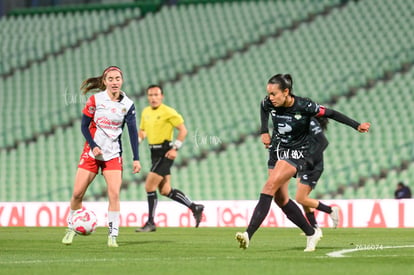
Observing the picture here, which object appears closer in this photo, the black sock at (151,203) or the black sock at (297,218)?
the black sock at (297,218)

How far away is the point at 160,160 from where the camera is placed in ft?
54.4

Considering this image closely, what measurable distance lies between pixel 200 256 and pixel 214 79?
64.5 ft

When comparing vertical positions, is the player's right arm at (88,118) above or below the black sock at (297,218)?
above

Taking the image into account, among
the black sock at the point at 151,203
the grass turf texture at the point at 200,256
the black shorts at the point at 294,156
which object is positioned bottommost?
the grass turf texture at the point at 200,256

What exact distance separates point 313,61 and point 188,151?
16.9 ft

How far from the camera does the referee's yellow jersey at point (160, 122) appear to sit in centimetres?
1653

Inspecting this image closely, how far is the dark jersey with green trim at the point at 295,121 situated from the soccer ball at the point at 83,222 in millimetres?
2689

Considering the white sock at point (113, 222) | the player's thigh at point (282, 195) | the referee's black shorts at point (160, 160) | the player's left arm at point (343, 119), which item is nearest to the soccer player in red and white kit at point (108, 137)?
the white sock at point (113, 222)

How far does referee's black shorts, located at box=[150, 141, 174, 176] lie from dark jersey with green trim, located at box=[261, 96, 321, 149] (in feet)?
19.2

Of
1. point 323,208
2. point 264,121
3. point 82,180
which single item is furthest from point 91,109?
point 323,208

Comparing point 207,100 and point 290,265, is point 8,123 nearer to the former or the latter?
point 207,100

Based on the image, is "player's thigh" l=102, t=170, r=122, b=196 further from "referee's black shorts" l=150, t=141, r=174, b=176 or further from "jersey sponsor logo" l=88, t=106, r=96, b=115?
"referee's black shorts" l=150, t=141, r=174, b=176

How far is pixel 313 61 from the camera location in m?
28.9

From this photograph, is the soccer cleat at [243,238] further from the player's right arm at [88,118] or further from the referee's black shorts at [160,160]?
the referee's black shorts at [160,160]
